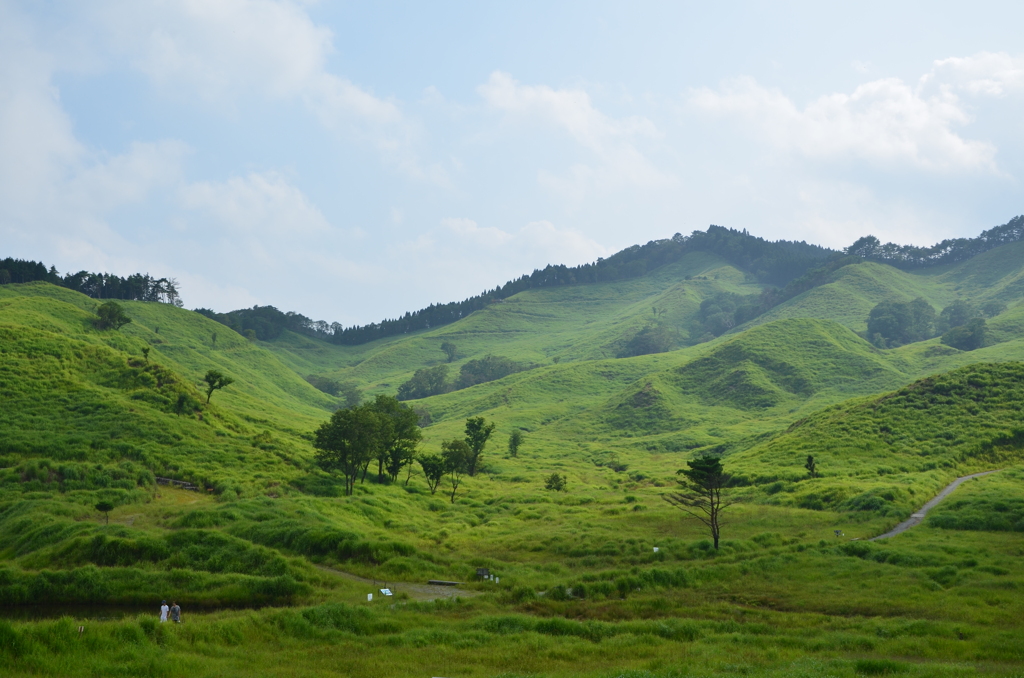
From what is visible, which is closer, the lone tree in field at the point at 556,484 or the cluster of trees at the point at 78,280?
the lone tree in field at the point at 556,484

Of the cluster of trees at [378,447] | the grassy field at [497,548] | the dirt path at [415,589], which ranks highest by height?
the cluster of trees at [378,447]

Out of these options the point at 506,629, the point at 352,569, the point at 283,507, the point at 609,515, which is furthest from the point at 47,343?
the point at 506,629

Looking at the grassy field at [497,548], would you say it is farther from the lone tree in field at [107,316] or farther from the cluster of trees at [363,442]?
the lone tree in field at [107,316]

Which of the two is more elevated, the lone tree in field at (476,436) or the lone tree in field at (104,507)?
the lone tree in field at (476,436)

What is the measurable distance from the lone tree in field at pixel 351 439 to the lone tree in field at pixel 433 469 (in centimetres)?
651

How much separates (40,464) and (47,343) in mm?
30986

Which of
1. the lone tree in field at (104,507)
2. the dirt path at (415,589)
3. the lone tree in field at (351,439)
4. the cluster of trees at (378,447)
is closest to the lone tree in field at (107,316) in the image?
the cluster of trees at (378,447)

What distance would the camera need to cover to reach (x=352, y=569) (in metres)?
38.2

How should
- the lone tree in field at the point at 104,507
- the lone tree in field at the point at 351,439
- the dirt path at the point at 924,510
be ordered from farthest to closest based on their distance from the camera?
the lone tree in field at the point at 351,439, the lone tree in field at the point at 104,507, the dirt path at the point at 924,510

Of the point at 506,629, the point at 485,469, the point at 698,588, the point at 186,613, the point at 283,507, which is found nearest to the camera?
the point at 506,629

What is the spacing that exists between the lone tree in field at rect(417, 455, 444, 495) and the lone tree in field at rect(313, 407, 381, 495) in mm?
6515

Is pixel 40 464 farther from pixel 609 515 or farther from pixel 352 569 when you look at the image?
pixel 609 515

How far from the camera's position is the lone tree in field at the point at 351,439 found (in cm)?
6116

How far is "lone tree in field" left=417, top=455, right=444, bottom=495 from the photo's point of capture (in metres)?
68.1
